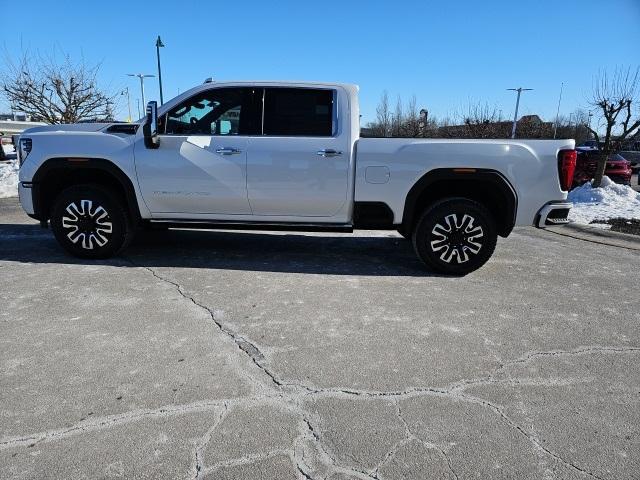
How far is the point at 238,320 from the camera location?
3691 millimetres

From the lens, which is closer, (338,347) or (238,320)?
(338,347)

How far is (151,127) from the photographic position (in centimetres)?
478

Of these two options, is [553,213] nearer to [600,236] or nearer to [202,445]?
[600,236]

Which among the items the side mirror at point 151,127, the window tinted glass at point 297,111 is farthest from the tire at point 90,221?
the window tinted glass at point 297,111

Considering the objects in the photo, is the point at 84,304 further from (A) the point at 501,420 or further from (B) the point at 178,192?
(A) the point at 501,420

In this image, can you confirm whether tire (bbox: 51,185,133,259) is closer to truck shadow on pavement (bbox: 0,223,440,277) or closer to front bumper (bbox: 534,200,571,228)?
truck shadow on pavement (bbox: 0,223,440,277)

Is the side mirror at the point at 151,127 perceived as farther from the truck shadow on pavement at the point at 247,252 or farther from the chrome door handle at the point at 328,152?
the chrome door handle at the point at 328,152

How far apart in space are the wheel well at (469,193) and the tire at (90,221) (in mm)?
3261

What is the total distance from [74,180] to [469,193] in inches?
A: 182

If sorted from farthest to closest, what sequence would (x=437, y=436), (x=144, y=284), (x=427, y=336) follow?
(x=144, y=284)
(x=427, y=336)
(x=437, y=436)

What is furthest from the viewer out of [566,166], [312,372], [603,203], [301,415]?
[603,203]

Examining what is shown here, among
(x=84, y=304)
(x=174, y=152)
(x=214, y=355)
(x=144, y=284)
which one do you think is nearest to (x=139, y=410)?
(x=214, y=355)

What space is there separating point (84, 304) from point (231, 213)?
183cm

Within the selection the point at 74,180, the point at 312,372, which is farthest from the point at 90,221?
the point at 312,372
